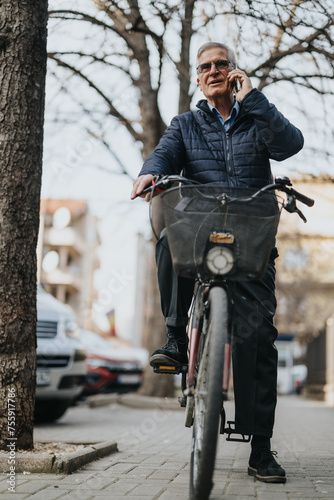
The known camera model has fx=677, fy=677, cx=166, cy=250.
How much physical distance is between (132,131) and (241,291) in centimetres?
930

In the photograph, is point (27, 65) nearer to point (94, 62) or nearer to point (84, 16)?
point (84, 16)

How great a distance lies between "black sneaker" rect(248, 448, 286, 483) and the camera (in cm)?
352

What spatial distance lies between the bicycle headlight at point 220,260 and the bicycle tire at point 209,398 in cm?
9

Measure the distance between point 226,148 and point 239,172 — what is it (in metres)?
0.16

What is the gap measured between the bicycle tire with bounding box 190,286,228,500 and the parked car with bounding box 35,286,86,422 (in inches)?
200

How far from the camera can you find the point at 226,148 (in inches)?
148

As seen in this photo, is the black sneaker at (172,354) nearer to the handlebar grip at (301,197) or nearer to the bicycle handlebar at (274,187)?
the bicycle handlebar at (274,187)

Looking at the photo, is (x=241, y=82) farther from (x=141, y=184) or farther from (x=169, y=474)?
(x=169, y=474)

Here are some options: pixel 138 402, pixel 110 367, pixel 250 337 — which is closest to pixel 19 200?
pixel 250 337

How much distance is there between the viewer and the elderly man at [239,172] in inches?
142

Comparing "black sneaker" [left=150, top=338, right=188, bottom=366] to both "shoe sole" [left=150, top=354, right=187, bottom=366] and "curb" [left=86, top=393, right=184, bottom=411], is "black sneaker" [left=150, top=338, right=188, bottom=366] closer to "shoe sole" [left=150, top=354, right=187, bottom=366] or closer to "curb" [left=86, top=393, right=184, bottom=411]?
"shoe sole" [left=150, top=354, right=187, bottom=366]

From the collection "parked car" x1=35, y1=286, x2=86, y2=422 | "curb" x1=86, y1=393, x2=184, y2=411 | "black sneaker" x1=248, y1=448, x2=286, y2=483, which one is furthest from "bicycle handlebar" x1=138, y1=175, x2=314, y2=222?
"curb" x1=86, y1=393, x2=184, y2=411

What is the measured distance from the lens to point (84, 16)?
958cm

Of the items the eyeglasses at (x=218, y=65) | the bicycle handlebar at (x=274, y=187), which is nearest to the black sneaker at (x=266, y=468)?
the bicycle handlebar at (x=274, y=187)
